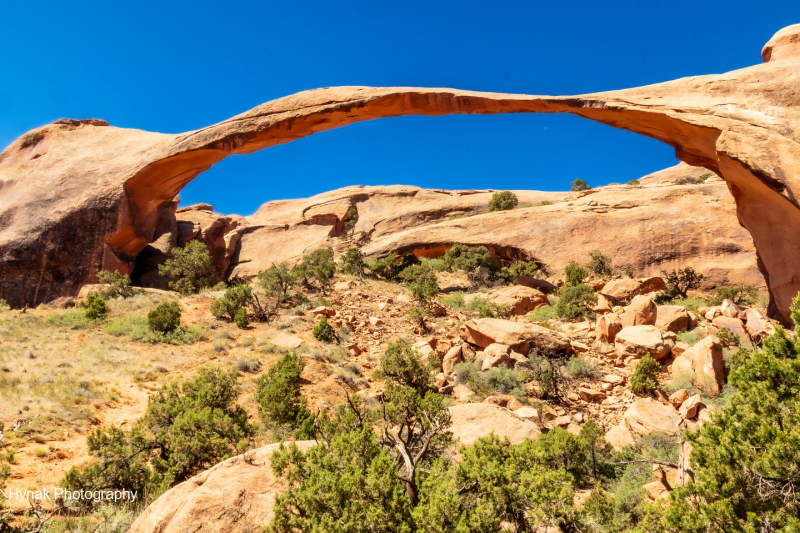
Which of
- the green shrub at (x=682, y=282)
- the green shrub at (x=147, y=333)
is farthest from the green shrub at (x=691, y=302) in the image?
the green shrub at (x=147, y=333)

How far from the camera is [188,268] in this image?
68.7 feet

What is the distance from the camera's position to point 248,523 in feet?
12.5

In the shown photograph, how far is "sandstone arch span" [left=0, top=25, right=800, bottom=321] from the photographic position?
9461 mm

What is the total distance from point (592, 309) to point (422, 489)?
12.8 m

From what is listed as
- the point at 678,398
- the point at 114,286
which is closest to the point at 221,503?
the point at 678,398

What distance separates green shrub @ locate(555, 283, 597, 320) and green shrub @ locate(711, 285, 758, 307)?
5.14 m

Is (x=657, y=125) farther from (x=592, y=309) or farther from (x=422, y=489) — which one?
(x=422, y=489)

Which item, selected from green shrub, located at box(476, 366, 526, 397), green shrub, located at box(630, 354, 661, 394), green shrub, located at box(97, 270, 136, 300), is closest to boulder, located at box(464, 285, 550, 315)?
green shrub, located at box(476, 366, 526, 397)

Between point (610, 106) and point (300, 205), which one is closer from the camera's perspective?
point (610, 106)

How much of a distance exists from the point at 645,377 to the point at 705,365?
1488 mm

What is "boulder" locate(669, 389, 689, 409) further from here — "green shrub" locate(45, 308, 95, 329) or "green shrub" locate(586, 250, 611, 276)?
"green shrub" locate(45, 308, 95, 329)

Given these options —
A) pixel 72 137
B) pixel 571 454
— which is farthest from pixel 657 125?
pixel 72 137

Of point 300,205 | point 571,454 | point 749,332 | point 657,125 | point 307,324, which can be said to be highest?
point 300,205

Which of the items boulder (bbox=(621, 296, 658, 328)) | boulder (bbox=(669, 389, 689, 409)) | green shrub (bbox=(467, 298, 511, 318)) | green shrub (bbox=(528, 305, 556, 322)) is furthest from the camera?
green shrub (bbox=(528, 305, 556, 322))
